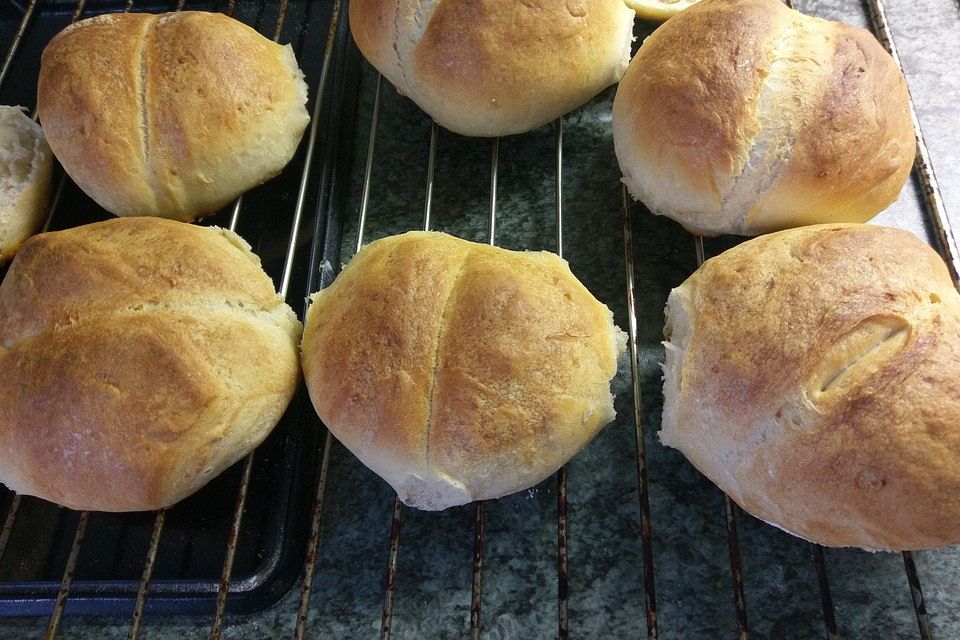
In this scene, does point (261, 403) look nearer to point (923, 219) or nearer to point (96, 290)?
point (96, 290)

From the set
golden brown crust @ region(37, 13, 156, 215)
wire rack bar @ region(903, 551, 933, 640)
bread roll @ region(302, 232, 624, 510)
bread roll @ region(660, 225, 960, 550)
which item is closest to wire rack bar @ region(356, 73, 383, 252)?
bread roll @ region(302, 232, 624, 510)

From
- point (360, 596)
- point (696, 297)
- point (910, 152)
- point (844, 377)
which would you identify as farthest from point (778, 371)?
point (360, 596)

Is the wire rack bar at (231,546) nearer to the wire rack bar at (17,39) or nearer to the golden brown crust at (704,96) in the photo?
the golden brown crust at (704,96)

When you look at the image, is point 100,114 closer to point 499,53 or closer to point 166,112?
point 166,112

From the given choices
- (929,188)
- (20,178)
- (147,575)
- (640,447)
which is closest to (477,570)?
(640,447)

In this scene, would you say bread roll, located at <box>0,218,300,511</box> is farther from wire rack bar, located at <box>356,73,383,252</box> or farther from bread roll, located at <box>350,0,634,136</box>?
bread roll, located at <box>350,0,634,136</box>

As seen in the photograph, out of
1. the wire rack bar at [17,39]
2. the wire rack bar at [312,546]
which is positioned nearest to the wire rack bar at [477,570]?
the wire rack bar at [312,546]
